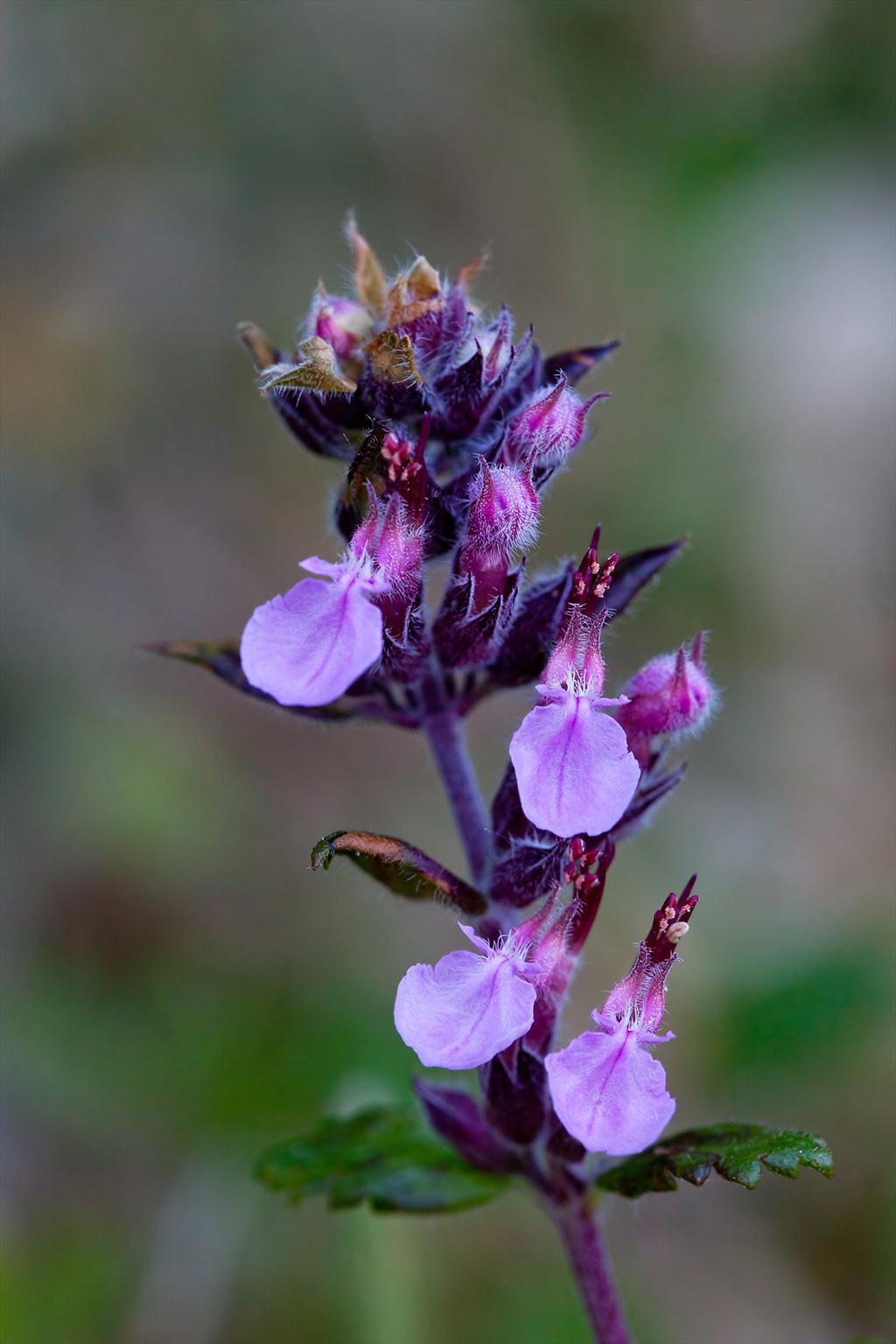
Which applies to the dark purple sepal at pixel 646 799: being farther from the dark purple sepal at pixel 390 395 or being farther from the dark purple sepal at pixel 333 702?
the dark purple sepal at pixel 390 395

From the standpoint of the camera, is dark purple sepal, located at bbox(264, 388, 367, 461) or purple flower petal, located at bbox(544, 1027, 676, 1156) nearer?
purple flower petal, located at bbox(544, 1027, 676, 1156)

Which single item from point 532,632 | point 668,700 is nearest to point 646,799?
point 668,700

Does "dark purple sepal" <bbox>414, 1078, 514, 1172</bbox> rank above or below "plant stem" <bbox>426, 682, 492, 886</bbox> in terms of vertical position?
below

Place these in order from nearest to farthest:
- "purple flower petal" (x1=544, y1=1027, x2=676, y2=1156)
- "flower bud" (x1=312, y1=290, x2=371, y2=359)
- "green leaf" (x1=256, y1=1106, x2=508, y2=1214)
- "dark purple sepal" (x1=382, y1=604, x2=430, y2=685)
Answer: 1. "purple flower petal" (x1=544, y1=1027, x2=676, y2=1156)
2. "dark purple sepal" (x1=382, y1=604, x2=430, y2=685)
3. "flower bud" (x1=312, y1=290, x2=371, y2=359)
4. "green leaf" (x1=256, y1=1106, x2=508, y2=1214)

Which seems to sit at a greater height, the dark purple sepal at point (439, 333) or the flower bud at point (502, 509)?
the dark purple sepal at point (439, 333)

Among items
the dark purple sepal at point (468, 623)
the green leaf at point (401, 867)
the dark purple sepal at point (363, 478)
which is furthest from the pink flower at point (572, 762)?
the dark purple sepal at point (363, 478)

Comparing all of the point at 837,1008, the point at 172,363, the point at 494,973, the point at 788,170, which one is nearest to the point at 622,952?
the point at 837,1008

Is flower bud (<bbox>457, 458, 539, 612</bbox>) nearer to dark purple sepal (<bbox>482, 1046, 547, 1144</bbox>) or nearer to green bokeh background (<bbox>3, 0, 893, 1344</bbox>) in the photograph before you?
dark purple sepal (<bbox>482, 1046, 547, 1144</bbox>)

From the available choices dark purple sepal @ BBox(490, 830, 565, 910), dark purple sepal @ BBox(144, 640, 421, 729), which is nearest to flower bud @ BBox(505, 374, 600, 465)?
dark purple sepal @ BBox(144, 640, 421, 729)
